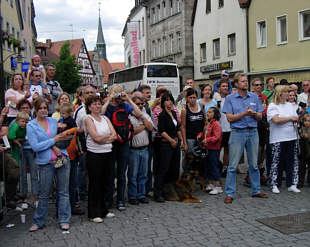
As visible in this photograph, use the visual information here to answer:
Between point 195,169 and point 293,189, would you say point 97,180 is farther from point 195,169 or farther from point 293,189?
point 293,189

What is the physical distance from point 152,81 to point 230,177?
82.8 ft

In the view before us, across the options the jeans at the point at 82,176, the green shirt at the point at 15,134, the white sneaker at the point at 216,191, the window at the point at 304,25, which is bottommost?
the white sneaker at the point at 216,191

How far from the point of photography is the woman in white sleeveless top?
6125 mm

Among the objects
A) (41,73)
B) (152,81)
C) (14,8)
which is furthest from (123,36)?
(41,73)

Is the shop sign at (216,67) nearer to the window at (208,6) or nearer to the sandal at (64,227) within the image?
the window at (208,6)

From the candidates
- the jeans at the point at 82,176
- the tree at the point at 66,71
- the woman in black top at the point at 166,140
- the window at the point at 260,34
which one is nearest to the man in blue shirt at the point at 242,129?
the woman in black top at the point at 166,140

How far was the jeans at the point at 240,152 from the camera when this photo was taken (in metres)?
7.27

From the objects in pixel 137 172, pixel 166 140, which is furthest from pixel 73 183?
pixel 166 140

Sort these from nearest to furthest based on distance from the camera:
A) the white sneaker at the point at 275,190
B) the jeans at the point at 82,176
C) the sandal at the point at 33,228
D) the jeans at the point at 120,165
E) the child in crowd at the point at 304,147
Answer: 1. the sandal at the point at 33,228
2. the jeans at the point at 120,165
3. the jeans at the point at 82,176
4. the white sneaker at the point at 275,190
5. the child in crowd at the point at 304,147

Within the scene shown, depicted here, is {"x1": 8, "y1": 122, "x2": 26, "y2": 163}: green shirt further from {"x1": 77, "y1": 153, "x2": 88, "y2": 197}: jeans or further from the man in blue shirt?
the man in blue shirt

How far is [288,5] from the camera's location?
77.2 ft

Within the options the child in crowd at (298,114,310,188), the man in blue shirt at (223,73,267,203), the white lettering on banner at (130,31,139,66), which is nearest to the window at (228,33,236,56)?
the child in crowd at (298,114,310,188)

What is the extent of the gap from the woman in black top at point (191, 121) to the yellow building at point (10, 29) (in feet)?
67.4

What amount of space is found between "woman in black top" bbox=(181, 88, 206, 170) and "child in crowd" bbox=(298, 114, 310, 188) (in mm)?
1924
